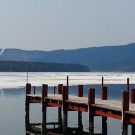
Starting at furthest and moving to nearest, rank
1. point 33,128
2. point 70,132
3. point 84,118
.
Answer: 1. point 84,118
2. point 33,128
3. point 70,132

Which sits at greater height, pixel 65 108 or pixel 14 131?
pixel 65 108

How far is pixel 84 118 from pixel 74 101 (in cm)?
1583

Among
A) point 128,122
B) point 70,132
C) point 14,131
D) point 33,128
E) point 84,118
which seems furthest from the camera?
point 84,118

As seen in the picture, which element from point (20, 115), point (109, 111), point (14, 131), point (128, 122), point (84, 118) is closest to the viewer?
point (128, 122)

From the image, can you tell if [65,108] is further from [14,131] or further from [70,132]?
[14,131]

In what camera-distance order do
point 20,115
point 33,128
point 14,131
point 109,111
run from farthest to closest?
point 20,115
point 14,131
point 33,128
point 109,111

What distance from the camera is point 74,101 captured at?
29.9m

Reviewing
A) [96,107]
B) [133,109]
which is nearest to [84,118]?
Result: [96,107]

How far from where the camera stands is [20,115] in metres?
49.7

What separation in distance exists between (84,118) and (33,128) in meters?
9.36

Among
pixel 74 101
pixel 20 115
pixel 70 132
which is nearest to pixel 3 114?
pixel 20 115

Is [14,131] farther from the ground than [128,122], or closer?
closer

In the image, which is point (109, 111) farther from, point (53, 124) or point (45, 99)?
point (53, 124)

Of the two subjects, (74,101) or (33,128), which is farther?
(33,128)
